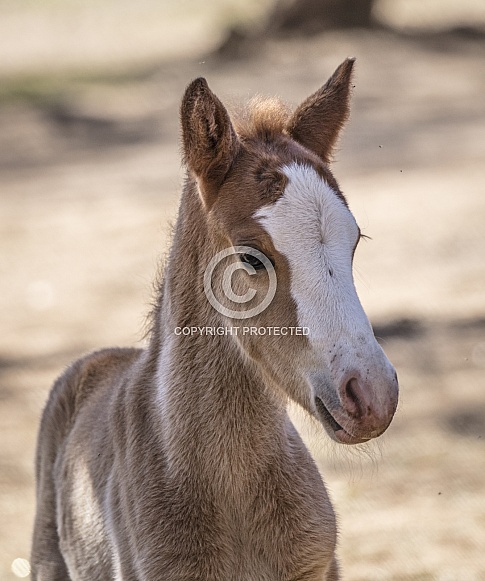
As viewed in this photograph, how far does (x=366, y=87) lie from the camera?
16.7m

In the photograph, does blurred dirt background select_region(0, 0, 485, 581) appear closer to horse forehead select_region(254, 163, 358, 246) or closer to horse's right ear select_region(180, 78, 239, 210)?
horse's right ear select_region(180, 78, 239, 210)

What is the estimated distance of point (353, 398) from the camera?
2.99m

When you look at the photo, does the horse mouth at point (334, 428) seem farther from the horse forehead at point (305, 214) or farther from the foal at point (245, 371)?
the horse forehead at point (305, 214)

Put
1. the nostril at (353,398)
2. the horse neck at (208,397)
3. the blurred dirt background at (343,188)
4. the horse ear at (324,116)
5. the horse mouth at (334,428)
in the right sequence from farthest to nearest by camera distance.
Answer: the blurred dirt background at (343,188) → the horse ear at (324,116) → the horse neck at (208,397) → the horse mouth at (334,428) → the nostril at (353,398)

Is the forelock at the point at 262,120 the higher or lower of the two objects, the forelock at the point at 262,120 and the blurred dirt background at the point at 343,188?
the higher

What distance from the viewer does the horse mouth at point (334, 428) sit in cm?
308

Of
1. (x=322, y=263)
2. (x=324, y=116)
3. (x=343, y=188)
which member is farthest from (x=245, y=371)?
(x=343, y=188)

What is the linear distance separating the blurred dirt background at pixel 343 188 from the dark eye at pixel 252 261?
85 cm

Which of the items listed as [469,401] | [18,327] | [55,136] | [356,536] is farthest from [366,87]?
[356,536]

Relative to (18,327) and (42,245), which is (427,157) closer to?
(42,245)

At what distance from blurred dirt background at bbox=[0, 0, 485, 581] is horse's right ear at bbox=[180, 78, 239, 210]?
0.72 meters

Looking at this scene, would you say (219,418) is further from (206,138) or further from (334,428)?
(206,138)

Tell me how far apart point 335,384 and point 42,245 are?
898 centimetres

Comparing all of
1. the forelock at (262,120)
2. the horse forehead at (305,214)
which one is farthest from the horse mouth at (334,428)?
the forelock at (262,120)
